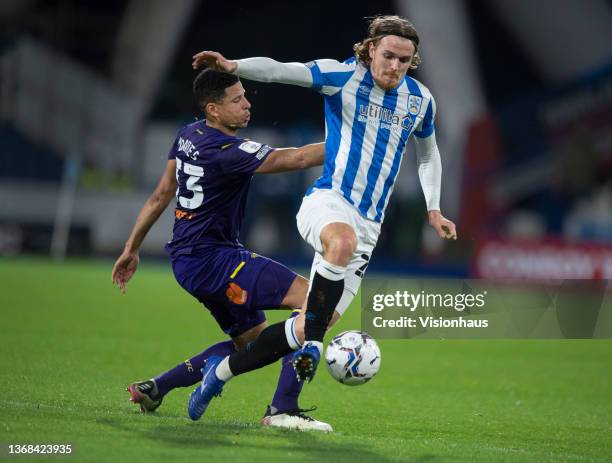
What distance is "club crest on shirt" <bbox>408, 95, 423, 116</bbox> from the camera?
6.02 metres

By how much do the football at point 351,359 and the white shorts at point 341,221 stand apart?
290mm

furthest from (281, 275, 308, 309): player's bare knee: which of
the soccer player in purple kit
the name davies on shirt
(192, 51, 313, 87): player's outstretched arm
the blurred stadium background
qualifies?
the blurred stadium background

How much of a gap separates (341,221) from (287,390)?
3.49 feet

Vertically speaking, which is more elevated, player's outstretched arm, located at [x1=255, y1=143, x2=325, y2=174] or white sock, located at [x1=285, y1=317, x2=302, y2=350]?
player's outstretched arm, located at [x1=255, y1=143, x2=325, y2=174]

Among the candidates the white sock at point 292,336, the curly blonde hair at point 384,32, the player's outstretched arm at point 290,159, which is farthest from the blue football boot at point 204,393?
the curly blonde hair at point 384,32

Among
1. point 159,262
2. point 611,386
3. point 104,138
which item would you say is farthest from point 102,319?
point 104,138

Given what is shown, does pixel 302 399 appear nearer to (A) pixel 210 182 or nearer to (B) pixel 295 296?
(B) pixel 295 296

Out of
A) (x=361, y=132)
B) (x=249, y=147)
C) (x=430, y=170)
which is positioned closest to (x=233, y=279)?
(x=249, y=147)

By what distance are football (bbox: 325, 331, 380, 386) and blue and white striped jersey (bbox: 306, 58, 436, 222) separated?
74cm

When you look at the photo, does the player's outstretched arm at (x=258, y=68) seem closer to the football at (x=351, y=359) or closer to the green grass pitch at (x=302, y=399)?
the football at (x=351, y=359)

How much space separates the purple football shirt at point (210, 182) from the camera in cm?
594

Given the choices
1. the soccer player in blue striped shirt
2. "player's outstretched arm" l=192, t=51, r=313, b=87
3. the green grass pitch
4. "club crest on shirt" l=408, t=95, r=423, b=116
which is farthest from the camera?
"club crest on shirt" l=408, t=95, r=423, b=116

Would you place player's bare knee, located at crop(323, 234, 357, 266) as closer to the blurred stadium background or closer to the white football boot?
the white football boot

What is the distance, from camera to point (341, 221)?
18.2 ft
